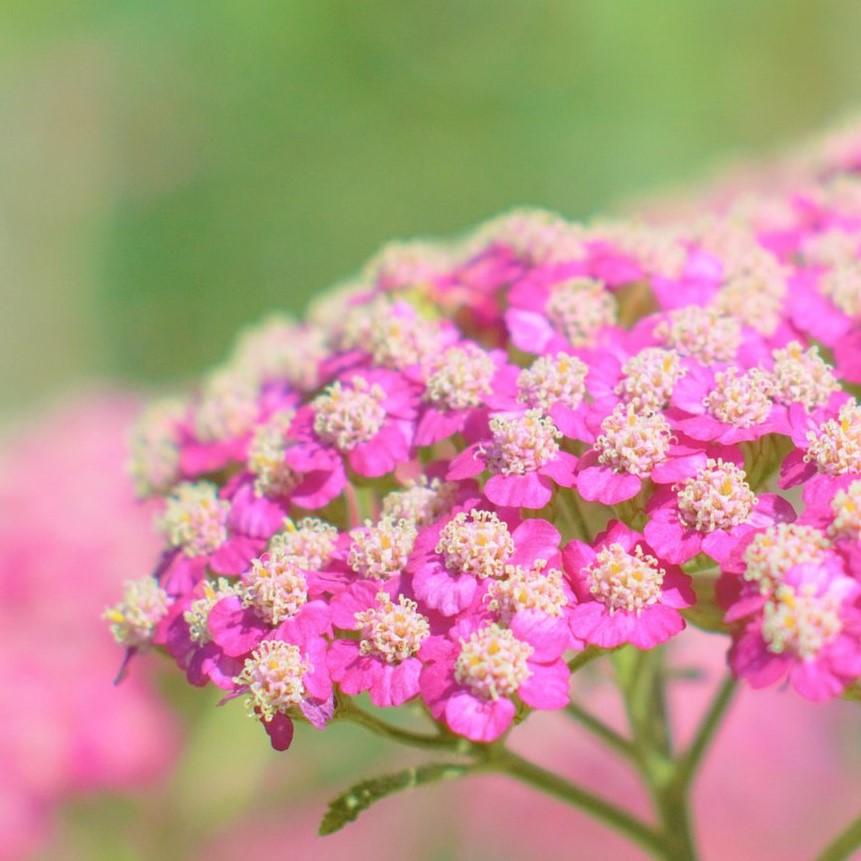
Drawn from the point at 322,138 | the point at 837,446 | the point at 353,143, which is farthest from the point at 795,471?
the point at 322,138

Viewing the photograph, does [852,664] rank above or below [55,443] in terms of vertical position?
below

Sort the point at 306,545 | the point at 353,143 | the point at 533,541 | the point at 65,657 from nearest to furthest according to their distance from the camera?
the point at 533,541 → the point at 306,545 → the point at 65,657 → the point at 353,143

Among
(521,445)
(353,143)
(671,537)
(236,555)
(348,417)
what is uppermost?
(353,143)

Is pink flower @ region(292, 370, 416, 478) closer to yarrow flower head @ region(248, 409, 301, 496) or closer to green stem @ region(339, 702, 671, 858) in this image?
yarrow flower head @ region(248, 409, 301, 496)

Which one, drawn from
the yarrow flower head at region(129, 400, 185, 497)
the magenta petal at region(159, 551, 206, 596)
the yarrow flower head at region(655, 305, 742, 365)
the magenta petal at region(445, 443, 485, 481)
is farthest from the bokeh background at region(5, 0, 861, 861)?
the magenta petal at region(445, 443, 485, 481)

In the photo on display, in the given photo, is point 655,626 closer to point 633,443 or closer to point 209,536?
point 633,443

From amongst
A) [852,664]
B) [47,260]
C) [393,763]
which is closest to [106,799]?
[393,763]

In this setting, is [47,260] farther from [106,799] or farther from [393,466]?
[393,466]
